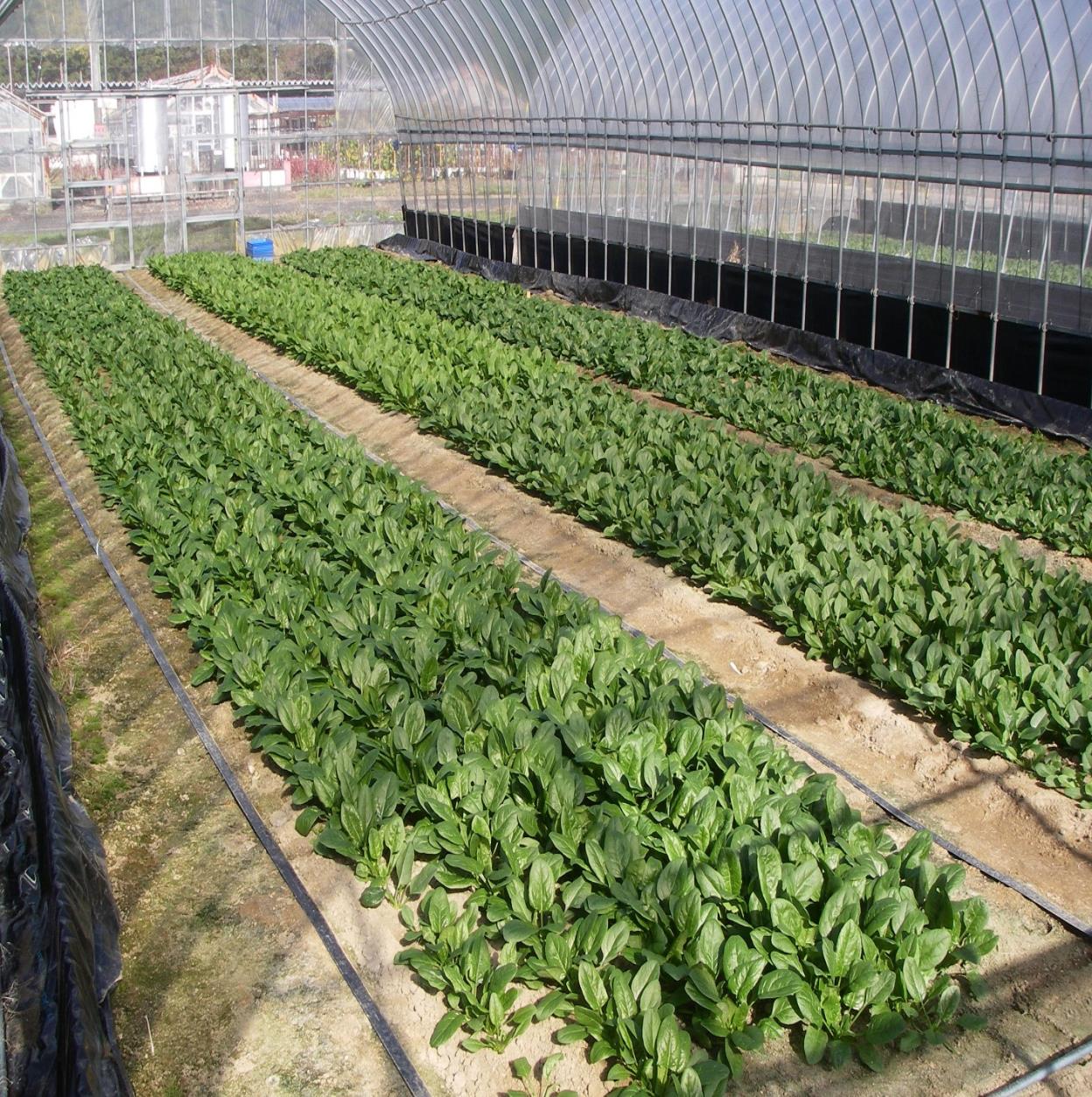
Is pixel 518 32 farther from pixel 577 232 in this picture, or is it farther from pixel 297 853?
pixel 297 853

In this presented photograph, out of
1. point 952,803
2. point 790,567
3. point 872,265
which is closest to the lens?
point 952,803

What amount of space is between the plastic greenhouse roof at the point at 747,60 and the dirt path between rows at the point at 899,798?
7.03 meters

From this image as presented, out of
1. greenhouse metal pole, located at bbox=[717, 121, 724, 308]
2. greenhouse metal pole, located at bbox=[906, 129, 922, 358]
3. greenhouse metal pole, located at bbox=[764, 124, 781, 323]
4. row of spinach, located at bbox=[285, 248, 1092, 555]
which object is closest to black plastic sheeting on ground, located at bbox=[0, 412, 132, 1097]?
row of spinach, located at bbox=[285, 248, 1092, 555]

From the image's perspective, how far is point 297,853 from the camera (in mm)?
5629

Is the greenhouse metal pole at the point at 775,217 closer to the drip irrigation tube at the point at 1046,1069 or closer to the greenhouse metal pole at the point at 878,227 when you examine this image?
the greenhouse metal pole at the point at 878,227

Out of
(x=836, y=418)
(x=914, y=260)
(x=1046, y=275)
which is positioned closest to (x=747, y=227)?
(x=914, y=260)

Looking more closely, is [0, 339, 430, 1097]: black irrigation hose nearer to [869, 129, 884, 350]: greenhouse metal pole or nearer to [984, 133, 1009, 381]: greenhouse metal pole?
[984, 133, 1009, 381]: greenhouse metal pole

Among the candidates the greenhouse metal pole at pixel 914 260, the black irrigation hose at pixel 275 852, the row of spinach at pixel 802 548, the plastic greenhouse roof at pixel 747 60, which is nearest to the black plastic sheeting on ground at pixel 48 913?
the black irrigation hose at pixel 275 852

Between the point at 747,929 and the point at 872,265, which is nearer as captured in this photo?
the point at 747,929

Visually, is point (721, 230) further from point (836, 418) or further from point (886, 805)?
point (886, 805)

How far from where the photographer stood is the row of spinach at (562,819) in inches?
171

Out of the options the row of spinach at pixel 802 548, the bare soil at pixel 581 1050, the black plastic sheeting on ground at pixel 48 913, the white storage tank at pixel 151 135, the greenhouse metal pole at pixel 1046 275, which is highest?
the white storage tank at pixel 151 135

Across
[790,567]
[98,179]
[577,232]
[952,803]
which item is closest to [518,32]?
[577,232]

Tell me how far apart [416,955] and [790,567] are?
4.29 metres
